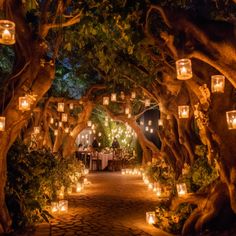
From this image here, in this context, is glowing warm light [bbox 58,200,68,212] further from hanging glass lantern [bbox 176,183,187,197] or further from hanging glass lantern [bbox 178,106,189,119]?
hanging glass lantern [bbox 178,106,189,119]

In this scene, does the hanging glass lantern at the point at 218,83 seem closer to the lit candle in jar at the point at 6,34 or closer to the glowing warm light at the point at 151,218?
the glowing warm light at the point at 151,218

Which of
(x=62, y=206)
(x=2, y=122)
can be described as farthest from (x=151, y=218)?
(x=2, y=122)

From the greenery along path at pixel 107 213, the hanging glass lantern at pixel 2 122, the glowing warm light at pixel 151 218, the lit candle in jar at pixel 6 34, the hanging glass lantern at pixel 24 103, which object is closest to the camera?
the lit candle in jar at pixel 6 34

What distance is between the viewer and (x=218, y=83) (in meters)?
6.65

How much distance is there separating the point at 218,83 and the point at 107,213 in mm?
5018

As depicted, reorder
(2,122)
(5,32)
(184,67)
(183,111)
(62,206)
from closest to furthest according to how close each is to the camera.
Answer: (5,32)
(184,67)
(2,122)
(62,206)
(183,111)

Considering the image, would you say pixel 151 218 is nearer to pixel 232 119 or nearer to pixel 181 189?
pixel 181 189

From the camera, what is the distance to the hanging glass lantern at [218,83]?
6.63 meters

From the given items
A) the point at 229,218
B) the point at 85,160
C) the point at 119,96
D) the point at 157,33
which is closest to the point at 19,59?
the point at 157,33

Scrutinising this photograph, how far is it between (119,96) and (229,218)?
39.6 ft

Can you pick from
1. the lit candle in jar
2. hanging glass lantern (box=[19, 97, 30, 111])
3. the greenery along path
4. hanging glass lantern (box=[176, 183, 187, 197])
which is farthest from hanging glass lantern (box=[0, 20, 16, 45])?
hanging glass lantern (box=[176, 183, 187, 197])

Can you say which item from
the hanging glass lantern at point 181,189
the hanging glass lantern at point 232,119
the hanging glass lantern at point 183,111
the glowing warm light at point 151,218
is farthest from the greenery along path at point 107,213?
the hanging glass lantern at point 232,119

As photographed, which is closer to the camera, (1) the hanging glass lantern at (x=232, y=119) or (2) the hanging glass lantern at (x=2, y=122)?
(1) the hanging glass lantern at (x=232, y=119)

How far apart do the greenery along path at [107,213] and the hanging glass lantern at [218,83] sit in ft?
10.6
